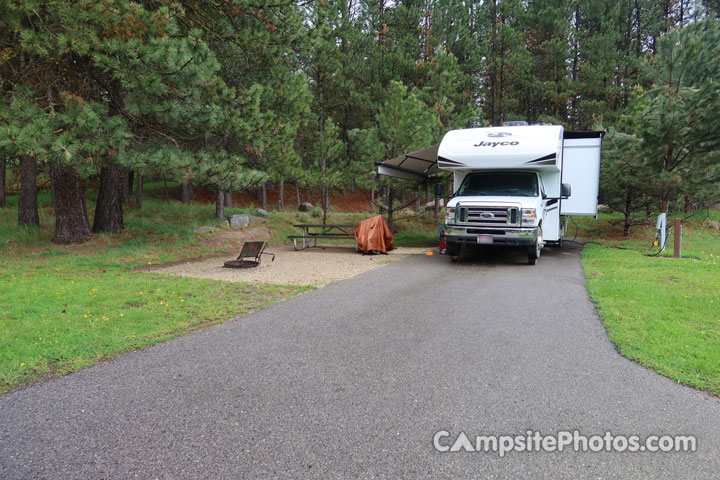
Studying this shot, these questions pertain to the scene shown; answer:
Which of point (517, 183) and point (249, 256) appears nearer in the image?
point (249, 256)

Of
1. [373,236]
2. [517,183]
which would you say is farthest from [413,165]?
[517,183]

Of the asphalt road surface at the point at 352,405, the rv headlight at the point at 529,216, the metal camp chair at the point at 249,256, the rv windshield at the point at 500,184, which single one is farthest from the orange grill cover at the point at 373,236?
the asphalt road surface at the point at 352,405

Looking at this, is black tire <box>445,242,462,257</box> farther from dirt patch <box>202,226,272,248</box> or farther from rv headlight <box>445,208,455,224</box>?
dirt patch <box>202,226,272,248</box>

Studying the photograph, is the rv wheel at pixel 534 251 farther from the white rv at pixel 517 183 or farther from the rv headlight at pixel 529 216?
the rv headlight at pixel 529 216

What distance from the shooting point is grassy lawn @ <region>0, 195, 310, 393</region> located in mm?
4719

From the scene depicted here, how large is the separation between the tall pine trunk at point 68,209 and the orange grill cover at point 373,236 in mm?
7755

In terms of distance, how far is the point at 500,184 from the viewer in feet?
38.6

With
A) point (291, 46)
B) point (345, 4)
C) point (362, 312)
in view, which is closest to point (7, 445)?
point (362, 312)

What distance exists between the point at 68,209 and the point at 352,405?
1247 cm

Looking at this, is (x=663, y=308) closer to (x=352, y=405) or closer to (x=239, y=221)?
(x=352, y=405)

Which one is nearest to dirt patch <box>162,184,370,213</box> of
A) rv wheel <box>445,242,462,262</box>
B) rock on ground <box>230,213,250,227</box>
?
rock on ground <box>230,213,250,227</box>

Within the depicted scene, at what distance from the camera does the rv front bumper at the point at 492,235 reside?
1045 centimetres

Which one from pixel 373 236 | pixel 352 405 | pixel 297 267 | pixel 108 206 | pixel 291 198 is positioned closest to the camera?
pixel 352 405

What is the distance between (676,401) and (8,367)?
581cm
